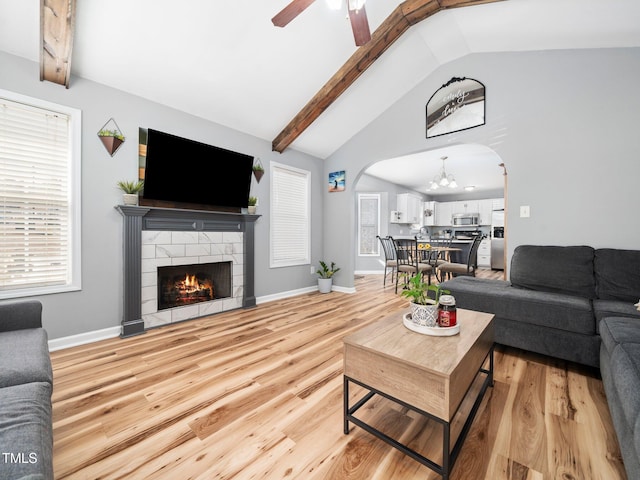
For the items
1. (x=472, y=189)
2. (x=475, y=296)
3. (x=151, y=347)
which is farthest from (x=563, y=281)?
(x=472, y=189)

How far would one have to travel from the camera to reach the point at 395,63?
3.55m

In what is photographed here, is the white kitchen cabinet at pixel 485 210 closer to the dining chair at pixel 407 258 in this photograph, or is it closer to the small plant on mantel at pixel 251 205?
the dining chair at pixel 407 258

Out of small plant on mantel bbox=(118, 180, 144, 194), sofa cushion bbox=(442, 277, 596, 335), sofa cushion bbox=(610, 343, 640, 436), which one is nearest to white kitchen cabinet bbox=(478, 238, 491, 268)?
sofa cushion bbox=(442, 277, 596, 335)

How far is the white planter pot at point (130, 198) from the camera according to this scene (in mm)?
2787

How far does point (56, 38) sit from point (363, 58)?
2907mm

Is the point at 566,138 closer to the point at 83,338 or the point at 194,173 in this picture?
the point at 194,173

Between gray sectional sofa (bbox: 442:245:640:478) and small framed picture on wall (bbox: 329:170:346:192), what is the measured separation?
108 inches

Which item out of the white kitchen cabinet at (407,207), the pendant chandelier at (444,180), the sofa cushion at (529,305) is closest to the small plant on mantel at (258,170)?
the sofa cushion at (529,305)

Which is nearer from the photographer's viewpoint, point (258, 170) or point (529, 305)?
point (529, 305)

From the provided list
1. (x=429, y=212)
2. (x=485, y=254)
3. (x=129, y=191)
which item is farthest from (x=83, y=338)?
(x=429, y=212)

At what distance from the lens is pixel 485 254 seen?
313 inches

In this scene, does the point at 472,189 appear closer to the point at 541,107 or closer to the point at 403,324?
the point at 541,107

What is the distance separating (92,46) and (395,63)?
3.29 meters

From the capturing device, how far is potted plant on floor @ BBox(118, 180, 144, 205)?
2799mm
